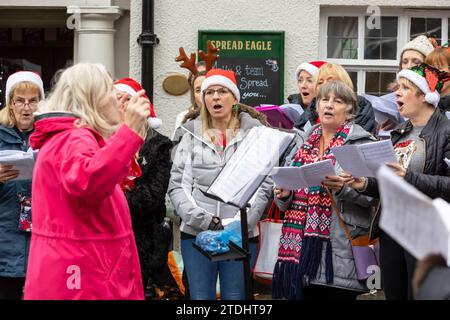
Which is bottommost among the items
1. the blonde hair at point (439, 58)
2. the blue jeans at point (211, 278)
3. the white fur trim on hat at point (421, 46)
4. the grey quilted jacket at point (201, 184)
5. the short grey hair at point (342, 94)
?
the blue jeans at point (211, 278)

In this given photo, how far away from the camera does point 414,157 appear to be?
16.6 ft

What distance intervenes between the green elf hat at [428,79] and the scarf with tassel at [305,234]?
48cm

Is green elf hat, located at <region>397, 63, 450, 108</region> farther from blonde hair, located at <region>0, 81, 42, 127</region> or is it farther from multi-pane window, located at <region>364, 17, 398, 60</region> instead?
multi-pane window, located at <region>364, 17, 398, 60</region>

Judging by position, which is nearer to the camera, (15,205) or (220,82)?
(15,205)

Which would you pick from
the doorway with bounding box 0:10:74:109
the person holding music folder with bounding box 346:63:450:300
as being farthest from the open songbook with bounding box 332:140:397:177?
the doorway with bounding box 0:10:74:109

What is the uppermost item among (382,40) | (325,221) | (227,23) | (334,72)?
(227,23)

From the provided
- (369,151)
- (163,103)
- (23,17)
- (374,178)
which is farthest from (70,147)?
(23,17)

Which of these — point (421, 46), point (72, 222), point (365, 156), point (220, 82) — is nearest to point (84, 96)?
point (72, 222)

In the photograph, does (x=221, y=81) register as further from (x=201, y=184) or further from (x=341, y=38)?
(x=341, y=38)

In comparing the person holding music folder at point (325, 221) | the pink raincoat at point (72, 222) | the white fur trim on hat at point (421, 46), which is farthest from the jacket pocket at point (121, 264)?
the white fur trim on hat at point (421, 46)

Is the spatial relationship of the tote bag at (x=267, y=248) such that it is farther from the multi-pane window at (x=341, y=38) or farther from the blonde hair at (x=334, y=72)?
the multi-pane window at (x=341, y=38)

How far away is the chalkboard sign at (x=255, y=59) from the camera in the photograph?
8844 millimetres

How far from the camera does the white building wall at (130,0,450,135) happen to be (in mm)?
8867

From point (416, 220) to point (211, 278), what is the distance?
3866 millimetres
